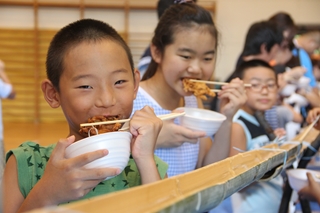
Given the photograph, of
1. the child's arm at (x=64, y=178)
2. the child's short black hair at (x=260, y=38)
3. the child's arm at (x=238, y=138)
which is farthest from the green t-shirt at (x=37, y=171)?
the child's short black hair at (x=260, y=38)

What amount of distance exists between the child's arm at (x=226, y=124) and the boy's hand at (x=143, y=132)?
2.74 ft

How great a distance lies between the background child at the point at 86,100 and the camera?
44.5 inches

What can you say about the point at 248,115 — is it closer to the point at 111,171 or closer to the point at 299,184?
the point at 299,184

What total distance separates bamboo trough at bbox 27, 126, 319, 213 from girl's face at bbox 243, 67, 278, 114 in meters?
1.19

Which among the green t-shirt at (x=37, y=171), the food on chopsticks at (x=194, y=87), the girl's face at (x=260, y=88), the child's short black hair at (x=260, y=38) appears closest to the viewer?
the green t-shirt at (x=37, y=171)

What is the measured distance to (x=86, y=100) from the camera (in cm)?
118

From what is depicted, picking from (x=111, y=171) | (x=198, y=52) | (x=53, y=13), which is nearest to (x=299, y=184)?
(x=198, y=52)

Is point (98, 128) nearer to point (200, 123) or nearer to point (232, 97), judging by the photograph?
point (200, 123)

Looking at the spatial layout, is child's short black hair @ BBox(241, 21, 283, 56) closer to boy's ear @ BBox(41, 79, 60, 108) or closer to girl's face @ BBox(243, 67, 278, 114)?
girl's face @ BBox(243, 67, 278, 114)

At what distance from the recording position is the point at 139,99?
1.90 metres

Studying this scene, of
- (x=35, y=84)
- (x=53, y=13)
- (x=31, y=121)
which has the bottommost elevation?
(x=31, y=121)

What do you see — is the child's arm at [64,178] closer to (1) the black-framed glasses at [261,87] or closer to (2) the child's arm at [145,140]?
(2) the child's arm at [145,140]

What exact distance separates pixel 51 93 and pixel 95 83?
0.71 feet

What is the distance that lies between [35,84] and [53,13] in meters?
1.42
